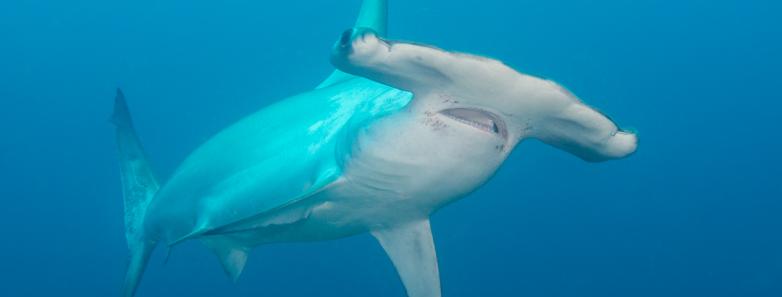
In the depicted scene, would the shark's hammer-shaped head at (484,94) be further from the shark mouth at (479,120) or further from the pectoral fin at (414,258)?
Result: the pectoral fin at (414,258)

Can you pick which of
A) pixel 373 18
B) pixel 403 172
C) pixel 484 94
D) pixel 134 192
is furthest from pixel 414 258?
pixel 134 192

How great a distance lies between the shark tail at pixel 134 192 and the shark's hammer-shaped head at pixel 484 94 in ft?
11.1

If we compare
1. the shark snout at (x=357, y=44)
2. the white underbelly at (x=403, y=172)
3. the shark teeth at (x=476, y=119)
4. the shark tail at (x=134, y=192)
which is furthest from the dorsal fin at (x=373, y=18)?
the shark tail at (x=134, y=192)

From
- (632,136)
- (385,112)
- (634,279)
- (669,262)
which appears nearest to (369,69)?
(385,112)

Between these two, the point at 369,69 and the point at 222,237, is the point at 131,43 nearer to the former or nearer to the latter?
the point at 222,237

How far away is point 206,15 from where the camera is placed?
36375mm

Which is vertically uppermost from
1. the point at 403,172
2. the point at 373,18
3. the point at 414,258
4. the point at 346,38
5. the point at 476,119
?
the point at 373,18

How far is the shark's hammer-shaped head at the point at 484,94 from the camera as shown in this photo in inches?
69.7

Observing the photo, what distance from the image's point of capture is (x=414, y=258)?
3.57m

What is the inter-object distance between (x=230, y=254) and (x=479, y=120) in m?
2.70

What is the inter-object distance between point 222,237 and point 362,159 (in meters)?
1.98

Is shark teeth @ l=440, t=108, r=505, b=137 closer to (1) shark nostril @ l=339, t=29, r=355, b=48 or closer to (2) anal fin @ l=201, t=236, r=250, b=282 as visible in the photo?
(1) shark nostril @ l=339, t=29, r=355, b=48

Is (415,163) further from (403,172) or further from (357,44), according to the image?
(357,44)

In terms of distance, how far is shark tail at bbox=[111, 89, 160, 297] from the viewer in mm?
4598
